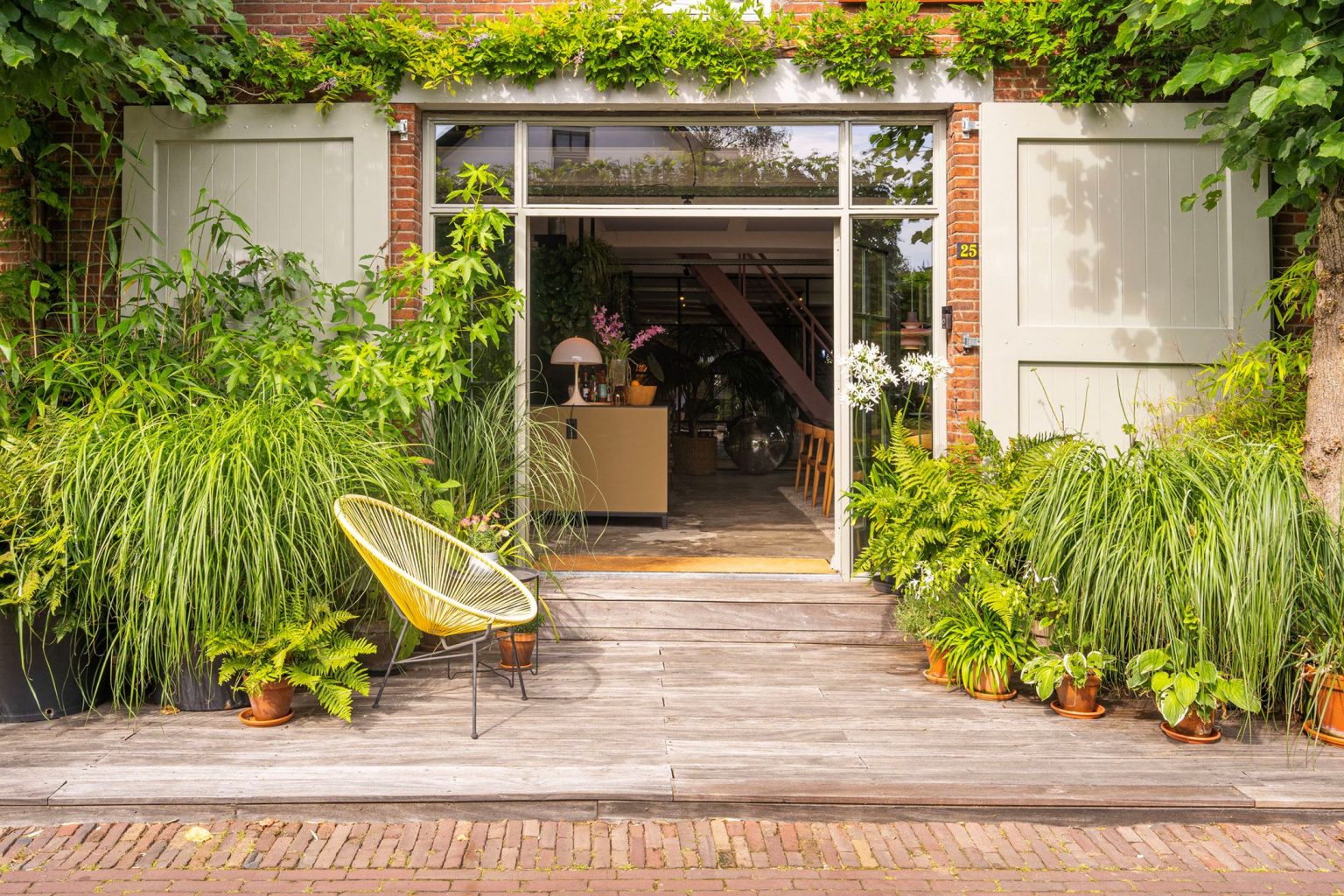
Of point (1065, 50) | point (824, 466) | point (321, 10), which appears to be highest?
point (321, 10)

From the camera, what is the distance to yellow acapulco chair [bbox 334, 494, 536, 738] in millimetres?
3461

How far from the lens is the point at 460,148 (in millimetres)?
5297

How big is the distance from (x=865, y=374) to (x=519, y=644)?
204 centimetres

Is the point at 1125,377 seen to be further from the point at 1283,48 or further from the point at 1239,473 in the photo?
the point at 1283,48

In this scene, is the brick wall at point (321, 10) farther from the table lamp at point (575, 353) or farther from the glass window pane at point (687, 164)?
the table lamp at point (575, 353)

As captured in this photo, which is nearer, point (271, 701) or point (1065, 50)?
point (271, 701)

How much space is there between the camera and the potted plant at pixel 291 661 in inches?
137

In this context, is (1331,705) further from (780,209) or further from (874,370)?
(780,209)

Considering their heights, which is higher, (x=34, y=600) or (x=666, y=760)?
(x=34, y=600)

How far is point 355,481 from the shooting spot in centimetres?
389

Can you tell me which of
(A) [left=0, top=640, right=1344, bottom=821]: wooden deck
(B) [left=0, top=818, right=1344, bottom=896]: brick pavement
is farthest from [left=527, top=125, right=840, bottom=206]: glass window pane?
(B) [left=0, top=818, right=1344, bottom=896]: brick pavement

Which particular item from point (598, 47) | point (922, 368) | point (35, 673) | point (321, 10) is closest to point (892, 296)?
point (922, 368)

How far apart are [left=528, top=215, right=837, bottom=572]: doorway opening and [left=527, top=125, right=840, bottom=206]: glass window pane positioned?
0.18 m

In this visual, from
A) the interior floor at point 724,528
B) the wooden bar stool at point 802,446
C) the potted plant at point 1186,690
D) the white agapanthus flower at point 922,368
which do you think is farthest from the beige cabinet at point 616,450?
the potted plant at point 1186,690
